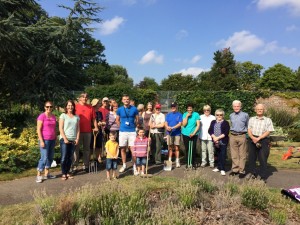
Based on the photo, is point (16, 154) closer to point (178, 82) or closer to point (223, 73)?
point (223, 73)

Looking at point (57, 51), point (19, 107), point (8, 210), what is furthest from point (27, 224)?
point (19, 107)

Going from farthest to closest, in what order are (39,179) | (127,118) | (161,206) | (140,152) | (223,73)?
(223,73)
(127,118)
(140,152)
(39,179)
(161,206)

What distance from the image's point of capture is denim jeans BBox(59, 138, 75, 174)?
726 cm

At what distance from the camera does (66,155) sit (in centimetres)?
728

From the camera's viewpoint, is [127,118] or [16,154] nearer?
[127,118]

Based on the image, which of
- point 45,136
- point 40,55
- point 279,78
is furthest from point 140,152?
point 279,78

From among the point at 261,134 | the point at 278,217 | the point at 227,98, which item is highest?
the point at 227,98

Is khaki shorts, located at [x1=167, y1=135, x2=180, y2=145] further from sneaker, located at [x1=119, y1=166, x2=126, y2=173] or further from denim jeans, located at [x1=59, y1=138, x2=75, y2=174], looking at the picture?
denim jeans, located at [x1=59, y1=138, x2=75, y2=174]

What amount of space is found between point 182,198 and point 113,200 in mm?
1155

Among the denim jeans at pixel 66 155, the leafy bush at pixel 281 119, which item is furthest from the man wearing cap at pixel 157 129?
the leafy bush at pixel 281 119

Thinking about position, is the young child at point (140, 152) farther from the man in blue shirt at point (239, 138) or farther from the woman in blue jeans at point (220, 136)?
the man in blue shirt at point (239, 138)

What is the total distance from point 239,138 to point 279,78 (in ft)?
262

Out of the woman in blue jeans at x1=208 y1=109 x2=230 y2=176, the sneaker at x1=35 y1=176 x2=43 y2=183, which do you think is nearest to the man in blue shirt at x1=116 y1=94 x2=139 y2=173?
the sneaker at x1=35 y1=176 x2=43 y2=183

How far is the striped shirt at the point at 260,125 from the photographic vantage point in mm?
7441
